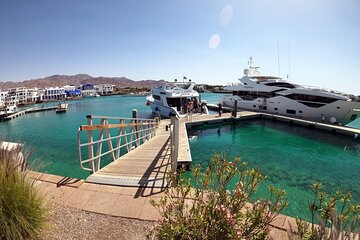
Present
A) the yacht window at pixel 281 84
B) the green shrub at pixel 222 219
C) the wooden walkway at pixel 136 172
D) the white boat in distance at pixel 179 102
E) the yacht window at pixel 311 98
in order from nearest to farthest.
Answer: the green shrub at pixel 222 219, the wooden walkway at pixel 136 172, the yacht window at pixel 311 98, the white boat in distance at pixel 179 102, the yacht window at pixel 281 84

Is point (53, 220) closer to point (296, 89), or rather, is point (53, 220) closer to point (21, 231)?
point (21, 231)

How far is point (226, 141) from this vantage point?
14133 millimetres

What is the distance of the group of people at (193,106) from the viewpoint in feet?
71.3

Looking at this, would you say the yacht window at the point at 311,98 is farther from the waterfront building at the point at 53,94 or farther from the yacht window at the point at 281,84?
the waterfront building at the point at 53,94

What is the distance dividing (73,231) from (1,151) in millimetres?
1403

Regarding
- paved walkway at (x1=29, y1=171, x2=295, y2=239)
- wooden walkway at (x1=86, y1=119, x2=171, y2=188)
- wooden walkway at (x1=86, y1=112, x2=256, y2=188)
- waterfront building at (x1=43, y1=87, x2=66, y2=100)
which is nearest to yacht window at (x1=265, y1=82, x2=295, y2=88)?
wooden walkway at (x1=86, y1=112, x2=256, y2=188)

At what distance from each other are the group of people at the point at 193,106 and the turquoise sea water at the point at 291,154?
12.6 feet

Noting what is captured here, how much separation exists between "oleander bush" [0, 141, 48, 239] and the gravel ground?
0.23 m

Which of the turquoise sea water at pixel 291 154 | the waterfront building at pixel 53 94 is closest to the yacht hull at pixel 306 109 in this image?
the turquoise sea water at pixel 291 154

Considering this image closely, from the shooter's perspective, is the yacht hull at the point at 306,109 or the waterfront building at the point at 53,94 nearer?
the yacht hull at the point at 306,109

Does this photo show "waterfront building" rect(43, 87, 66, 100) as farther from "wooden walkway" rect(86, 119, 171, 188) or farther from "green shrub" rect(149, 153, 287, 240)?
"green shrub" rect(149, 153, 287, 240)

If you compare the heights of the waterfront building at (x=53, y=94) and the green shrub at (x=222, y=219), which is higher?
the waterfront building at (x=53, y=94)

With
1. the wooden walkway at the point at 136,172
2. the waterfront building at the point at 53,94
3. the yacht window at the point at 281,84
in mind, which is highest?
the waterfront building at the point at 53,94

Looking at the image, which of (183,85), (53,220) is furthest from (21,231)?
(183,85)
